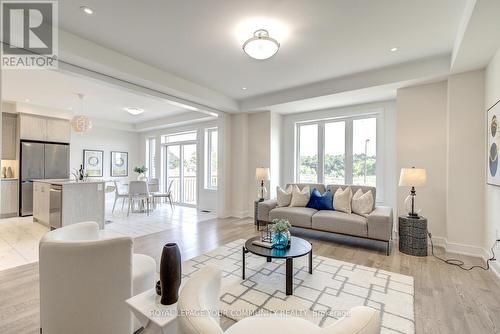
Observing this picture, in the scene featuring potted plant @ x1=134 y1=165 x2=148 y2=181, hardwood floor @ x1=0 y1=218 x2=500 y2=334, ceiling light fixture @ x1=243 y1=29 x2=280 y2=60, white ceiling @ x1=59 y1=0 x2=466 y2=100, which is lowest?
hardwood floor @ x1=0 y1=218 x2=500 y2=334

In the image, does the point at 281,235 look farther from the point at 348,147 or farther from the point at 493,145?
the point at 348,147

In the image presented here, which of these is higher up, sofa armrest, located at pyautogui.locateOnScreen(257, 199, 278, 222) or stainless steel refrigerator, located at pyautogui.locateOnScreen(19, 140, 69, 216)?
stainless steel refrigerator, located at pyautogui.locateOnScreen(19, 140, 69, 216)

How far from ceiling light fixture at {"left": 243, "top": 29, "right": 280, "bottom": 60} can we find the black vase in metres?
2.31

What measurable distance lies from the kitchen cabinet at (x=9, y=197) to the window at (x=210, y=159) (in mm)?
4553

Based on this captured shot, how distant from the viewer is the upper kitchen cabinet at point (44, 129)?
5.77 metres

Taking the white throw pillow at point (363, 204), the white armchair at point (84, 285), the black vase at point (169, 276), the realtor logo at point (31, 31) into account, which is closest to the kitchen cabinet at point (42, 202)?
the realtor logo at point (31, 31)

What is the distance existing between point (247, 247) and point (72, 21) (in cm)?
317

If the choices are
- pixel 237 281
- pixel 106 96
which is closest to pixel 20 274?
pixel 237 281

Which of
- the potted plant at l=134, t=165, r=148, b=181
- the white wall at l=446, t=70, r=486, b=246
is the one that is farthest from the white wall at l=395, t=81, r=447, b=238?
the potted plant at l=134, t=165, r=148, b=181

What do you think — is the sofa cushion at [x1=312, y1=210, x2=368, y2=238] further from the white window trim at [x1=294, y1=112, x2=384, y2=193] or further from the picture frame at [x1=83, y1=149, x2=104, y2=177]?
the picture frame at [x1=83, y1=149, x2=104, y2=177]

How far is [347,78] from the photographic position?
4.16 metres

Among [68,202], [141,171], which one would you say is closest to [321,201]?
[68,202]

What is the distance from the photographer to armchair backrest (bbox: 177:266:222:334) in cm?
82

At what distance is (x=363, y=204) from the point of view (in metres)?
3.95
